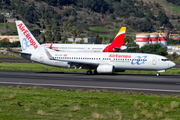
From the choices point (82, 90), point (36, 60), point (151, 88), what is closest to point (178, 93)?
point (151, 88)

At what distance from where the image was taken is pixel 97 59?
52.6 metres

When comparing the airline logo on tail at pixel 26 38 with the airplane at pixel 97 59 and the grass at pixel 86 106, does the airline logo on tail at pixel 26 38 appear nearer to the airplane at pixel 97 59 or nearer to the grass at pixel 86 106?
the airplane at pixel 97 59

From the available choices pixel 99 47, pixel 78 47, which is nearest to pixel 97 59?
pixel 99 47


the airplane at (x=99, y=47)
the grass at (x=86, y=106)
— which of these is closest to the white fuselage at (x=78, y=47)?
the airplane at (x=99, y=47)

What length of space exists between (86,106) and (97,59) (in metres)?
27.2

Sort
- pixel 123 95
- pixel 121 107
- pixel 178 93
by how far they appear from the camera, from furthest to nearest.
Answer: pixel 178 93, pixel 123 95, pixel 121 107

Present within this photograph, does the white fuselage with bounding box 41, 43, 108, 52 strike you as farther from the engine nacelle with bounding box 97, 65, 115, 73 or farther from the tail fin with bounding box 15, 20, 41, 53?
the engine nacelle with bounding box 97, 65, 115, 73

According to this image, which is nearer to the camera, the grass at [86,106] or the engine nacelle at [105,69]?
the grass at [86,106]

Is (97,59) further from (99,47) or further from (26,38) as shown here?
(99,47)

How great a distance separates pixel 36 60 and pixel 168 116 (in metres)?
35.2

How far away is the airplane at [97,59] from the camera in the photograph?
165ft

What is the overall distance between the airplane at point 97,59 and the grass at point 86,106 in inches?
724

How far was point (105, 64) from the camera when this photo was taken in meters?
52.2

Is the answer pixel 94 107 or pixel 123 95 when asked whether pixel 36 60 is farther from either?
pixel 94 107
